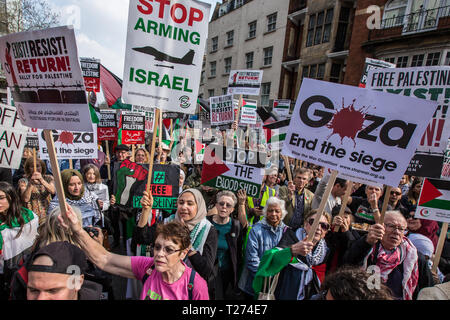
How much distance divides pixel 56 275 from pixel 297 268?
5.93 ft

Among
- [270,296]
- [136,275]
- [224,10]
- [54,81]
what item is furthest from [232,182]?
[224,10]

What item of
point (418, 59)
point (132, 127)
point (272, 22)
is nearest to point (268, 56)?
point (272, 22)

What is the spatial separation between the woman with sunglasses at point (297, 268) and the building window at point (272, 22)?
2345 centimetres

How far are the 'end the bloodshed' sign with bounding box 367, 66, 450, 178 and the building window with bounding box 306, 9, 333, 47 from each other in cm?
1779

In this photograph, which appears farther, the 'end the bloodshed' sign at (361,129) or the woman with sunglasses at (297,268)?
the woman with sunglasses at (297,268)

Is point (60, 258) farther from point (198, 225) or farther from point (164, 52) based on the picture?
point (164, 52)

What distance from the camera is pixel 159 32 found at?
8.38ft

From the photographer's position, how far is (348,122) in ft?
6.35

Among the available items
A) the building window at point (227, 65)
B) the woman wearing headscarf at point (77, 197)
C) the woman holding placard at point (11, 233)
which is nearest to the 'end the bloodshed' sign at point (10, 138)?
the woman wearing headscarf at point (77, 197)

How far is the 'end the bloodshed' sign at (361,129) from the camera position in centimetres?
184

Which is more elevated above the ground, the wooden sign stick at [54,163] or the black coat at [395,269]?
the wooden sign stick at [54,163]

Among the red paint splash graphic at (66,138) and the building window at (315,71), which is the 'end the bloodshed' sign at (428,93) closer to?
the red paint splash graphic at (66,138)

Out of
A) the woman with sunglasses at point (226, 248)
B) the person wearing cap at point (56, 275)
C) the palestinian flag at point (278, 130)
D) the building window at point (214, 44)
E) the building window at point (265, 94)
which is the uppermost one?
the building window at point (214, 44)
